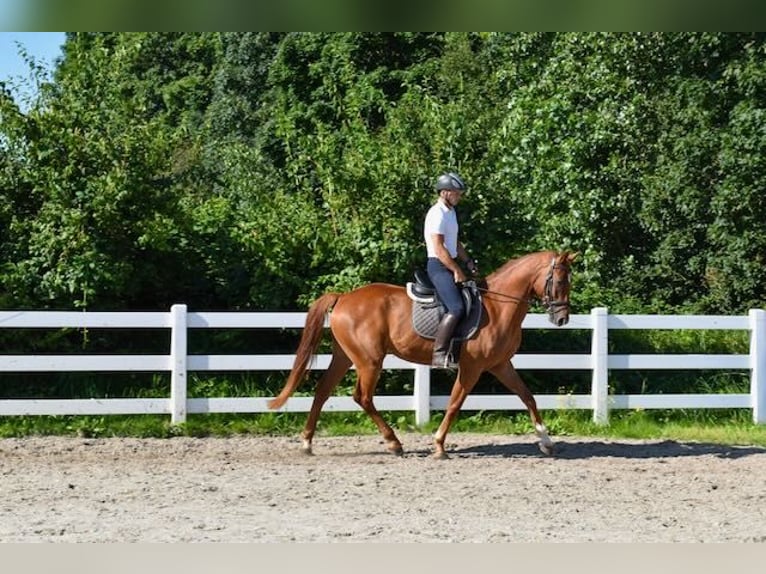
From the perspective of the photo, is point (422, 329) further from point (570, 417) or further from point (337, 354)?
point (570, 417)

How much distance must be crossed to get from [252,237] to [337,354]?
295 cm

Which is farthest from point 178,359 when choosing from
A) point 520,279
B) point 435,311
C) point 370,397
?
point 520,279

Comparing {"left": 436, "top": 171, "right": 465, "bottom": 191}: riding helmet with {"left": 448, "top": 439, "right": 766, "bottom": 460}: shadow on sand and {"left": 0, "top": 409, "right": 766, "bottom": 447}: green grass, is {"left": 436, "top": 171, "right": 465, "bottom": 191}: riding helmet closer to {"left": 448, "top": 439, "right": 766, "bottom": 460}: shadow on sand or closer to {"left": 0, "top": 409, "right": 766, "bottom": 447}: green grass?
{"left": 448, "top": 439, "right": 766, "bottom": 460}: shadow on sand

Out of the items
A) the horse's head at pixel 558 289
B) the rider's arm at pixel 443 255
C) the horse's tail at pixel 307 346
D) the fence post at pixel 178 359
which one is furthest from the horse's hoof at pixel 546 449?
the fence post at pixel 178 359

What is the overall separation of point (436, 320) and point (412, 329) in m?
0.24

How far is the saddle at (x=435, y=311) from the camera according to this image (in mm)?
9109

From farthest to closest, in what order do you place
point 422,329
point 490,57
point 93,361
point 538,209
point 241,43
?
point 241,43, point 490,57, point 538,209, point 93,361, point 422,329

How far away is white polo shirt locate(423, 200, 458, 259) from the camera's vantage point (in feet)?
29.1

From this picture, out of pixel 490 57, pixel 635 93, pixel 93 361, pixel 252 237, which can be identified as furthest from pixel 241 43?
pixel 93 361

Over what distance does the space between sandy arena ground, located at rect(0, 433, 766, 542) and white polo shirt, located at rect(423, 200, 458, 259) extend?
1884 mm

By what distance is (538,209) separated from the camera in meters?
18.8

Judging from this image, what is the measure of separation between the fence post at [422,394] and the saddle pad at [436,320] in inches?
62.1

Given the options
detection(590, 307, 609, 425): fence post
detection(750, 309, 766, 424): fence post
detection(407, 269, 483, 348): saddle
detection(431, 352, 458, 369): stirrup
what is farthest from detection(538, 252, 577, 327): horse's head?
detection(750, 309, 766, 424): fence post

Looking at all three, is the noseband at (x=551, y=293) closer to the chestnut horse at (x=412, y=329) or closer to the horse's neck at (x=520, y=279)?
the chestnut horse at (x=412, y=329)
